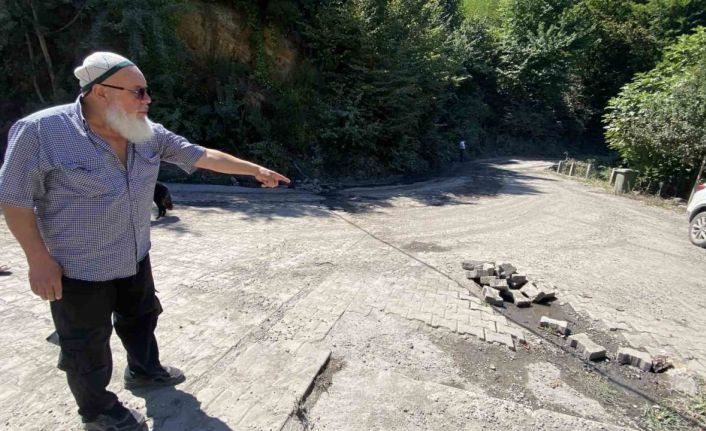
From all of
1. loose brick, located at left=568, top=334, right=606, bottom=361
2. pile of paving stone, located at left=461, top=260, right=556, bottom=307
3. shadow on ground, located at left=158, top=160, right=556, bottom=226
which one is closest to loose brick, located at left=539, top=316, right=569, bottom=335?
loose brick, located at left=568, top=334, right=606, bottom=361

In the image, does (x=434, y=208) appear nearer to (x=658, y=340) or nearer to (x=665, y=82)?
(x=658, y=340)

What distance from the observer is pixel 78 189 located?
77.4 inches

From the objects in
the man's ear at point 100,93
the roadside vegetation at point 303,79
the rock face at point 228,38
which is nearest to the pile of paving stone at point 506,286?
the man's ear at point 100,93

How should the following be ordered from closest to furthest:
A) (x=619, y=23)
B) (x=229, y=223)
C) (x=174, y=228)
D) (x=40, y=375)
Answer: (x=40, y=375)
(x=174, y=228)
(x=229, y=223)
(x=619, y=23)

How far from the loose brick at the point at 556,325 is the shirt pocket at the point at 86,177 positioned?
437 cm

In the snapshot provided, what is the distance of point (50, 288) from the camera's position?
1943 mm

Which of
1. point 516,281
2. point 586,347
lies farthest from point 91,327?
point 516,281

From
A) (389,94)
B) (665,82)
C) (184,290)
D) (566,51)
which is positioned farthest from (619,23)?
(184,290)

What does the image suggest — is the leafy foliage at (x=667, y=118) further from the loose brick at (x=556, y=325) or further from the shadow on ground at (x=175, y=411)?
the shadow on ground at (x=175, y=411)

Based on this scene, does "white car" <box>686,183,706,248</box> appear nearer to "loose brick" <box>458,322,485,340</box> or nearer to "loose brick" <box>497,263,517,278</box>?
"loose brick" <box>497,263,517,278</box>

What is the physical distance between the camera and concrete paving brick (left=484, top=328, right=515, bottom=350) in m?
4.06

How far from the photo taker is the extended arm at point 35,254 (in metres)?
1.87

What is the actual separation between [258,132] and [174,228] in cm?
653

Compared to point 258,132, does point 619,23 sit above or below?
above
